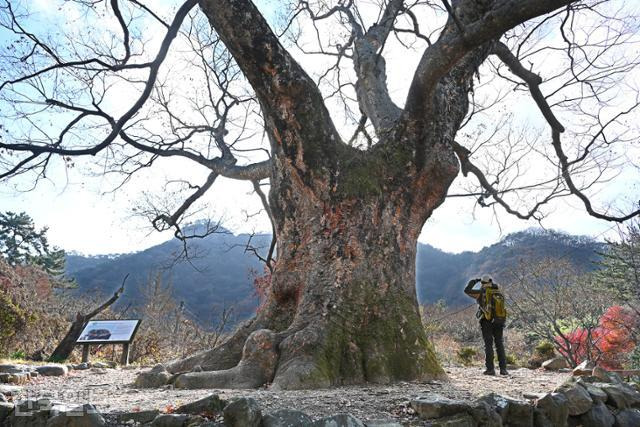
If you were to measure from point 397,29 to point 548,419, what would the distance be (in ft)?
23.8

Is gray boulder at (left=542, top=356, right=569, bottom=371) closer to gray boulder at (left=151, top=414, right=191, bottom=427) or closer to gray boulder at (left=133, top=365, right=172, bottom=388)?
gray boulder at (left=133, top=365, right=172, bottom=388)

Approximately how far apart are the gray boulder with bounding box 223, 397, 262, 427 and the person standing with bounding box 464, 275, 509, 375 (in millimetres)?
4020

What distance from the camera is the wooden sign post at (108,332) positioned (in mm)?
7453

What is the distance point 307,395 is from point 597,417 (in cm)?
222

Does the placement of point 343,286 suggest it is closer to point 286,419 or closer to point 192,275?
point 286,419

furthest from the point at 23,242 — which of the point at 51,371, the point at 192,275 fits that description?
the point at 51,371

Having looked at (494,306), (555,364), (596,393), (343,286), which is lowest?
(555,364)

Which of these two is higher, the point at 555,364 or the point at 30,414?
the point at 30,414

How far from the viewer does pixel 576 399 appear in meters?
3.28

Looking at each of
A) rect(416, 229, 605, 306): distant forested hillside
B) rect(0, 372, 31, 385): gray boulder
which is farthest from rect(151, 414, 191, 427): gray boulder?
rect(416, 229, 605, 306): distant forested hillside

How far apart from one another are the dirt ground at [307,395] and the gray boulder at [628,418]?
24.3 inches

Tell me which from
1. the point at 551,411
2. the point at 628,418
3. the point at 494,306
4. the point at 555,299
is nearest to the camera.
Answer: the point at 551,411

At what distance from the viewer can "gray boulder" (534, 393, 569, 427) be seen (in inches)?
119

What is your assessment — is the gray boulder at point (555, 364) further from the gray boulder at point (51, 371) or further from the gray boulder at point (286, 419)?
the gray boulder at point (51, 371)
